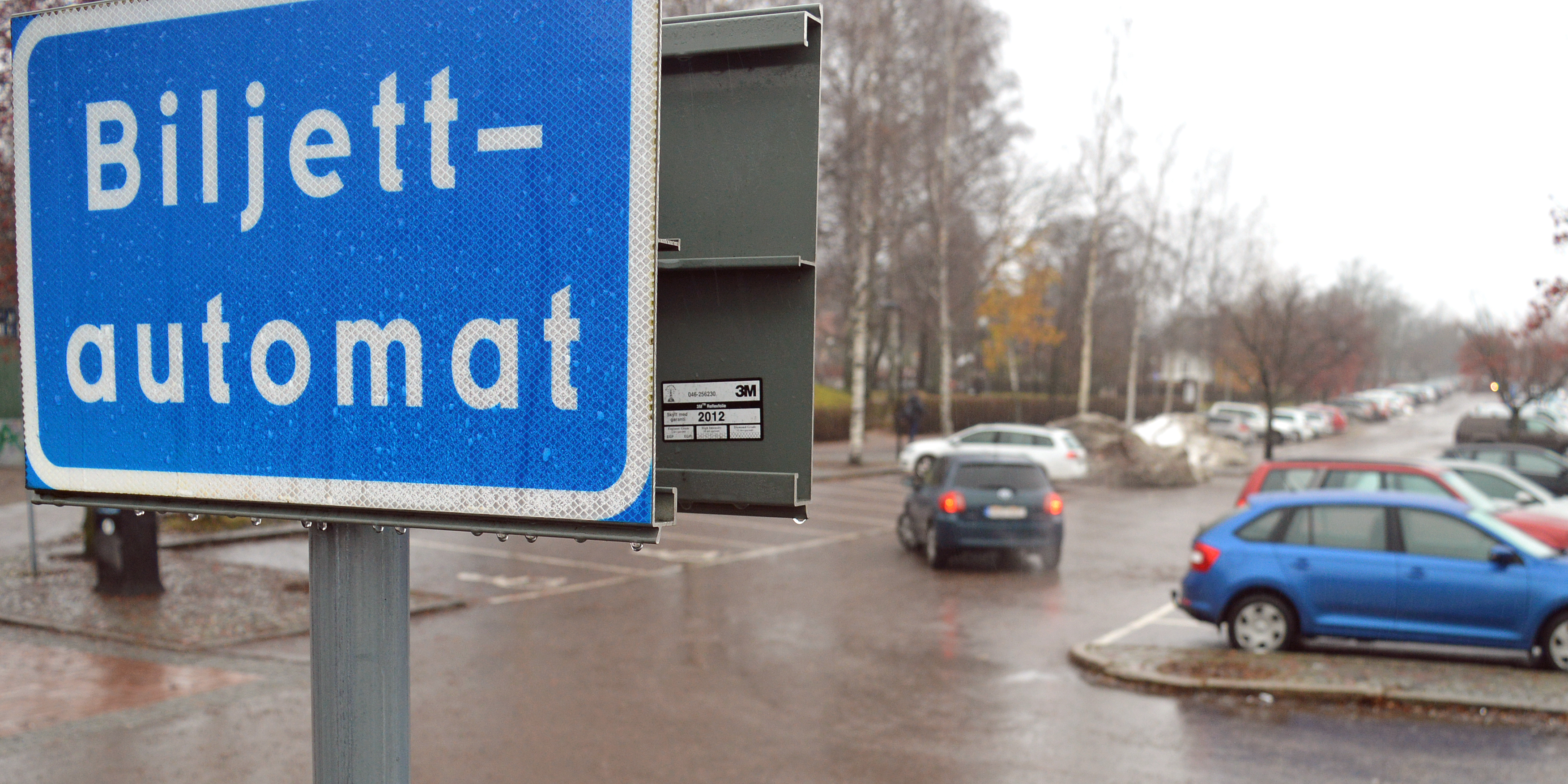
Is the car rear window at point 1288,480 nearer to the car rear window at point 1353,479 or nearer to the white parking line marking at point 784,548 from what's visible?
the car rear window at point 1353,479

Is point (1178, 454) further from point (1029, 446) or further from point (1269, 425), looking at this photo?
→ point (1269, 425)

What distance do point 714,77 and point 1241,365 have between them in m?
60.0

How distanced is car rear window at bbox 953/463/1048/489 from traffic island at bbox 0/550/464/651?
6964 mm

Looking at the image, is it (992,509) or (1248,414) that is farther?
(1248,414)

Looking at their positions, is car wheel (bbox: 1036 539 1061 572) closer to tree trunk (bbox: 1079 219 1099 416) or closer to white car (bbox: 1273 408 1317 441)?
tree trunk (bbox: 1079 219 1099 416)

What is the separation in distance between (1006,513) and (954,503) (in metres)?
0.72


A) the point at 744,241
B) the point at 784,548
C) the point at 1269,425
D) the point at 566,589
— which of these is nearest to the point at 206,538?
the point at 566,589

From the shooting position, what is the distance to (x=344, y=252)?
5.94 ft

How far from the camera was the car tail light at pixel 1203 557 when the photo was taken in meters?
10.7

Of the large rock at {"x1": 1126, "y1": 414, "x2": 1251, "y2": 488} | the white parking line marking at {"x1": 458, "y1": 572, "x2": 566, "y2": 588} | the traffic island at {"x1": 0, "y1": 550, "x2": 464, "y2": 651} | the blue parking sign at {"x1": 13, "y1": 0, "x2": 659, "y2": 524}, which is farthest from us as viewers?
the large rock at {"x1": 1126, "y1": 414, "x2": 1251, "y2": 488}

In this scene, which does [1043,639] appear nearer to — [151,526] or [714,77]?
[151,526]

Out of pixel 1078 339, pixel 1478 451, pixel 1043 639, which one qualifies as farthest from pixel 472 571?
pixel 1078 339

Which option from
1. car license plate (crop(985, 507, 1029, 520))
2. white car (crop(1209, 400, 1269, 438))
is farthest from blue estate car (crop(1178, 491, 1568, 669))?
white car (crop(1209, 400, 1269, 438))

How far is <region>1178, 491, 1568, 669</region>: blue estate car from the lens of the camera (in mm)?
9695
